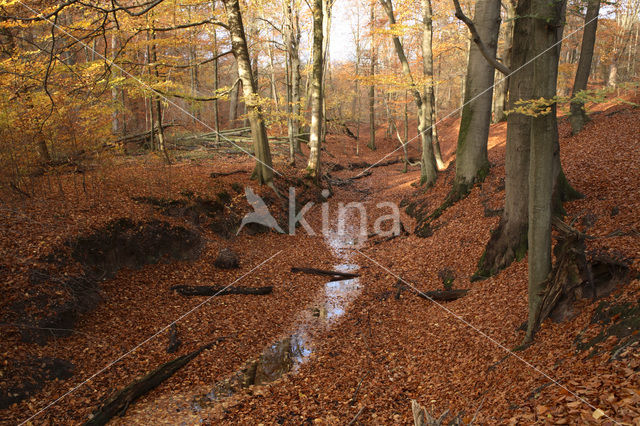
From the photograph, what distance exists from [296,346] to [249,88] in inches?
336

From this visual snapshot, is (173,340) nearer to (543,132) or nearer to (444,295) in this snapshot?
(444,295)

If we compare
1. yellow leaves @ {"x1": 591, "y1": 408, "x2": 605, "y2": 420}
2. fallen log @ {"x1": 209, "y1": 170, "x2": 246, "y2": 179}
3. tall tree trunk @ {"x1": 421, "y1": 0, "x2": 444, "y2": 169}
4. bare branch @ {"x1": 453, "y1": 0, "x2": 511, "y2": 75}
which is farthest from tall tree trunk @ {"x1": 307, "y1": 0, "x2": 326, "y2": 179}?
yellow leaves @ {"x1": 591, "y1": 408, "x2": 605, "y2": 420}

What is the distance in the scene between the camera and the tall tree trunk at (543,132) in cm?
425

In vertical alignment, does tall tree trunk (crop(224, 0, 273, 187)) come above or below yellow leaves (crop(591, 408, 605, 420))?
above

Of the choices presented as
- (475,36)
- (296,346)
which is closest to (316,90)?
(475,36)

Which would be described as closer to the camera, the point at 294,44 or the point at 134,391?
the point at 134,391

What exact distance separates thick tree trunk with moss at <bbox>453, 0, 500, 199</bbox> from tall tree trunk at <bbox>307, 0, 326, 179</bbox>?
6.18 meters

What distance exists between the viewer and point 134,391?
17.2 feet

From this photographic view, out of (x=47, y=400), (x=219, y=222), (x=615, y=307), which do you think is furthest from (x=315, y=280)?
(x=615, y=307)

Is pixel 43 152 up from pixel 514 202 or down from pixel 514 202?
up

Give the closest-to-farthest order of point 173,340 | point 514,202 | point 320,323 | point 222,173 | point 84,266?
1. point 173,340
2. point 514,202
3. point 84,266
4. point 320,323
5. point 222,173

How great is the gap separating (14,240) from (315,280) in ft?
20.7

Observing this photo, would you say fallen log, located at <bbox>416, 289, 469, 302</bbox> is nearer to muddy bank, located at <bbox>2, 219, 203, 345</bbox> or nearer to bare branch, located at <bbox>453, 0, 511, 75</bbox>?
bare branch, located at <bbox>453, 0, 511, 75</bbox>

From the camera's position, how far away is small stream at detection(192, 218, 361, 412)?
5.72 m
